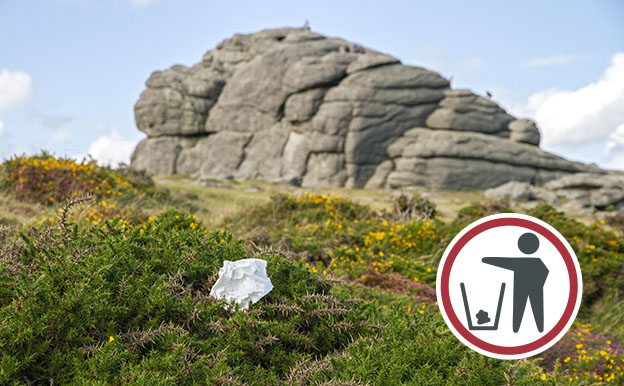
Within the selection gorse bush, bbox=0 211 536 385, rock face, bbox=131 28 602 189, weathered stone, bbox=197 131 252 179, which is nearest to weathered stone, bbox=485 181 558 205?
rock face, bbox=131 28 602 189

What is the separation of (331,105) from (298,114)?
2.91 metres

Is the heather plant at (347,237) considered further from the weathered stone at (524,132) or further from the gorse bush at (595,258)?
the weathered stone at (524,132)

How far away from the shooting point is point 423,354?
10.1 ft

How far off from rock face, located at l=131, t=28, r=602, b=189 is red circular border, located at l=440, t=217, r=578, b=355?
33490 millimetres

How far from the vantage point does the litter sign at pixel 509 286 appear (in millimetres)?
2438

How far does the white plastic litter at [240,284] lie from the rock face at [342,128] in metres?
33.2

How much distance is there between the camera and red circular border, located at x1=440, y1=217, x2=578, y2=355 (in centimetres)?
243

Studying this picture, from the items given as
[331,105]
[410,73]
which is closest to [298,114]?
[331,105]

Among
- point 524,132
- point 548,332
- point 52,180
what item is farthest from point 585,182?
point 548,332

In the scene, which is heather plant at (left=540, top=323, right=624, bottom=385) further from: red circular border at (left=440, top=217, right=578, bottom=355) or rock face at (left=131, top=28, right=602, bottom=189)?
rock face at (left=131, top=28, right=602, bottom=189)

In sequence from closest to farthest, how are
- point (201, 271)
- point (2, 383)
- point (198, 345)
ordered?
point (2, 383) < point (198, 345) < point (201, 271)

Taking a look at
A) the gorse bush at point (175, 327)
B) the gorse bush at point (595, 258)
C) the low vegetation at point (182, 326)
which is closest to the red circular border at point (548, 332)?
the low vegetation at point (182, 326)

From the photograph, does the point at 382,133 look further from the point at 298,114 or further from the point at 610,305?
the point at 610,305

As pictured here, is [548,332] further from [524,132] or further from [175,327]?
[524,132]
